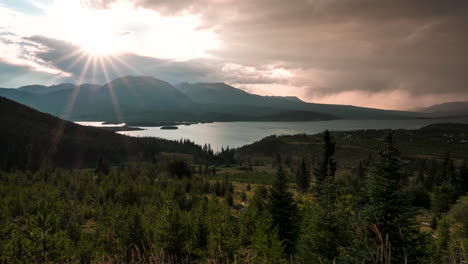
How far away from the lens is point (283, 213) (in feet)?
115

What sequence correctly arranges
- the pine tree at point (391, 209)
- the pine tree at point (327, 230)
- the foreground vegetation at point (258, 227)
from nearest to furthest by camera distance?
the pine tree at point (391, 209), the foreground vegetation at point (258, 227), the pine tree at point (327, 230)

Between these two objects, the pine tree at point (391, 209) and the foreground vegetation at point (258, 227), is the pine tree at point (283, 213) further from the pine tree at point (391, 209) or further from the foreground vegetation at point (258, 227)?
the pine tree at point (391, 209)

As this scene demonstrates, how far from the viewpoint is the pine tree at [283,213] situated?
34406 mm

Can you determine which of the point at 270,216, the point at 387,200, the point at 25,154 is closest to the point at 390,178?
the point at 387,200

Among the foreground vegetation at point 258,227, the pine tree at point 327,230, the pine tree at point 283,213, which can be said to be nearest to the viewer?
the foreground vegetation at point 258,227

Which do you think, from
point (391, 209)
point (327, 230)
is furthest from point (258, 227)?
point (391, 209)

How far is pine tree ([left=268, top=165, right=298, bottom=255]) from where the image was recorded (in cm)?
3441

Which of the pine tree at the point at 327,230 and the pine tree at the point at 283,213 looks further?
the pine tree at the point at 283,213

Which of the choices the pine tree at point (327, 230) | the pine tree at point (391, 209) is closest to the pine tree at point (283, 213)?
the pine tree at point (327, 230)

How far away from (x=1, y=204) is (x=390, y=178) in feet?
247

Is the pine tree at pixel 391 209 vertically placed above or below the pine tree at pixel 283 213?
above

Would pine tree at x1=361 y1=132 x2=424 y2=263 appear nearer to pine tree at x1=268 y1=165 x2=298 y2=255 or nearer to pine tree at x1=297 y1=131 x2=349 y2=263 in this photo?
pine tree at x1=297 y1=131 x2=349 y2=263

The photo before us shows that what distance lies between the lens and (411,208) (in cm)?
1516

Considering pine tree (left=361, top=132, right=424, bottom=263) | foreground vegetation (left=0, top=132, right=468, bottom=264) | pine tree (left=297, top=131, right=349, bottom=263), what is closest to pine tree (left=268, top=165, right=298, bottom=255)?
foreground vegetation (left=0, top=132, right=468, bottom=264)
